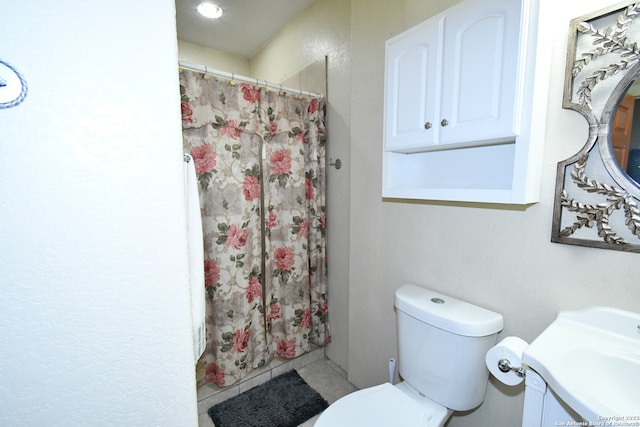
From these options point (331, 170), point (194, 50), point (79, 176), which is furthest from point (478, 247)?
point (194, 50)

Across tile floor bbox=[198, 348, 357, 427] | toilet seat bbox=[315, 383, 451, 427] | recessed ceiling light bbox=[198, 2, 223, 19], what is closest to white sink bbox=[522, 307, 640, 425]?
toilet seat bbox=[315, 383, 451, 427]

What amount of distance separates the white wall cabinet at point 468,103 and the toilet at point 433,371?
43 cm

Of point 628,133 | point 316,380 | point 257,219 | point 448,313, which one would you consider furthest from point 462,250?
point 316,380

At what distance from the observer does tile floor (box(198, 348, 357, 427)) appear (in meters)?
1.61

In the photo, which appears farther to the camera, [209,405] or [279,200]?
[279,200]

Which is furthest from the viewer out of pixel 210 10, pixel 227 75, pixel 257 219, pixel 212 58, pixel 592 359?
pixel 212 58

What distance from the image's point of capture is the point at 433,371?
1.08 metres

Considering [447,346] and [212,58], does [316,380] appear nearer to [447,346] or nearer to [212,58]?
[447,346]

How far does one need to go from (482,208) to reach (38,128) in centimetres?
126

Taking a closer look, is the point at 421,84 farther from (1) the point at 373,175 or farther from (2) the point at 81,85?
(2) the point at 81,85

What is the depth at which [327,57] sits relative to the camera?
5.93 ft

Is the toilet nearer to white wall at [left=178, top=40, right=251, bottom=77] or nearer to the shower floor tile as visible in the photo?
the shower floor tile

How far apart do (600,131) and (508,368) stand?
0.73 m

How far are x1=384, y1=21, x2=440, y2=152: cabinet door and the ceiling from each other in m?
1.16
